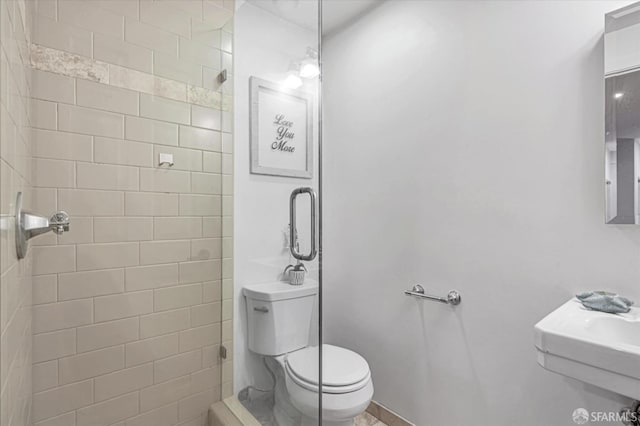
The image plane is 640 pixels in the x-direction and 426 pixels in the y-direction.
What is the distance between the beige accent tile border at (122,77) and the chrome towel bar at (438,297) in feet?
4.35

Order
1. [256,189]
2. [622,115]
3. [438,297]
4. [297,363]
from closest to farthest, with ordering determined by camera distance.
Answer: [622,115] < [297,363] < [256,189] < [438,297]

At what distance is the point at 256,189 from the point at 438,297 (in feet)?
3.50

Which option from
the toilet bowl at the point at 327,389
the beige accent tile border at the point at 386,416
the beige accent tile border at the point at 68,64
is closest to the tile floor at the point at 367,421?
the beige accent tile border at the point at 386,416

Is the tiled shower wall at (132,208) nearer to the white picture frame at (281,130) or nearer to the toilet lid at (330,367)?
the white picture frame at (281,130)

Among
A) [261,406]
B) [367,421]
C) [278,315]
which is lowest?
[367,421]

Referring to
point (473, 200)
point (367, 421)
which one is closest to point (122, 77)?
point (473, 200)

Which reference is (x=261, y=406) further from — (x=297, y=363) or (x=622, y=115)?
(x=622, y=115)

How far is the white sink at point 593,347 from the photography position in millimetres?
846

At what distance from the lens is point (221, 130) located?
1629 millimetres

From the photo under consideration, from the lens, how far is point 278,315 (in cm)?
146

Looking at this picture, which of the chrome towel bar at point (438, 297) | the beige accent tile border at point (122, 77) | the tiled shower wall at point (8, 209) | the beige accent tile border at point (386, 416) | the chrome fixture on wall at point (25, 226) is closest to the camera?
the tiled shower wall at point (8, 209)

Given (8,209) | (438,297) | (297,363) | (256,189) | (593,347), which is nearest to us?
(8,209)

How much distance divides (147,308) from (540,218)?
173cm

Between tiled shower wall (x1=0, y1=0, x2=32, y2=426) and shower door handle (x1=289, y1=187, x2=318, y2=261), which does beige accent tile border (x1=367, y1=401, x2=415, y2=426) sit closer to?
shower door handle (x1=289, y1=187, x2=318, y2=261)
